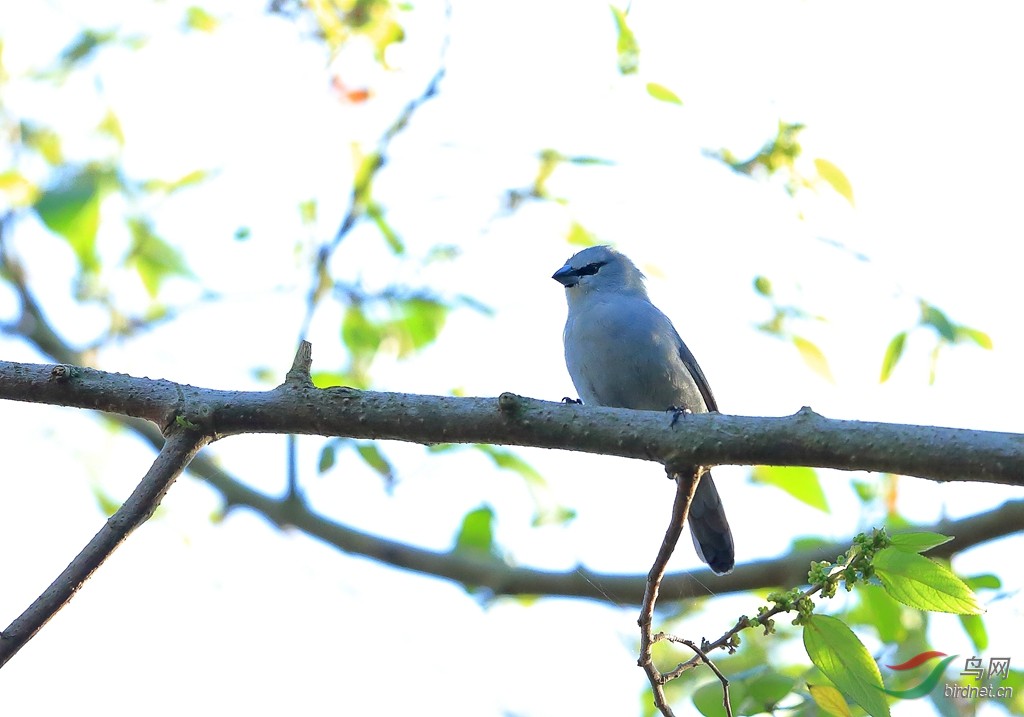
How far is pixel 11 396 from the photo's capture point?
3.27m

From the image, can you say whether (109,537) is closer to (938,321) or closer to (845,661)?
(845,661)

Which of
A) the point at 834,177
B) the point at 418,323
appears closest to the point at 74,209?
the point at 418,323

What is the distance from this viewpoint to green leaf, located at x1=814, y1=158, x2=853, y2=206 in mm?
4098

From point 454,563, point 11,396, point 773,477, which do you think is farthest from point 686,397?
point 11,396

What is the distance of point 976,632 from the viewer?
12.2 ft

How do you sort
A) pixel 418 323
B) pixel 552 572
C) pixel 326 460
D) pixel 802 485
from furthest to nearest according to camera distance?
pixel 418 323 < pixel 552 572 < pixel 802 485 < pixel 326 460

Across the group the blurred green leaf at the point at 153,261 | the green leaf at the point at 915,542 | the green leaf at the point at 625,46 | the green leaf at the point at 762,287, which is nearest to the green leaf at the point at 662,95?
the green leaf at the point at 625,46

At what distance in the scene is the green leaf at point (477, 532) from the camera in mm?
4758

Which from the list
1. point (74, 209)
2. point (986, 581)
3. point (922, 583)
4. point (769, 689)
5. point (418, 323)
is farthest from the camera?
point (418, 323)

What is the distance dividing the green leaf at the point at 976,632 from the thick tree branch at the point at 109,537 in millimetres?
2797

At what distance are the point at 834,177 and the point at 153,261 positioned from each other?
3965 millimetres

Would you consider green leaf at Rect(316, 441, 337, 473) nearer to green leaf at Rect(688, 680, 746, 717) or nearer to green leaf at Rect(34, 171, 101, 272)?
green leaf at Rect(688, 680, 746, 717)

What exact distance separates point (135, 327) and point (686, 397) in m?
4.00

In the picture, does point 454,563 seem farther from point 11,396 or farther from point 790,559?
point 11,396
